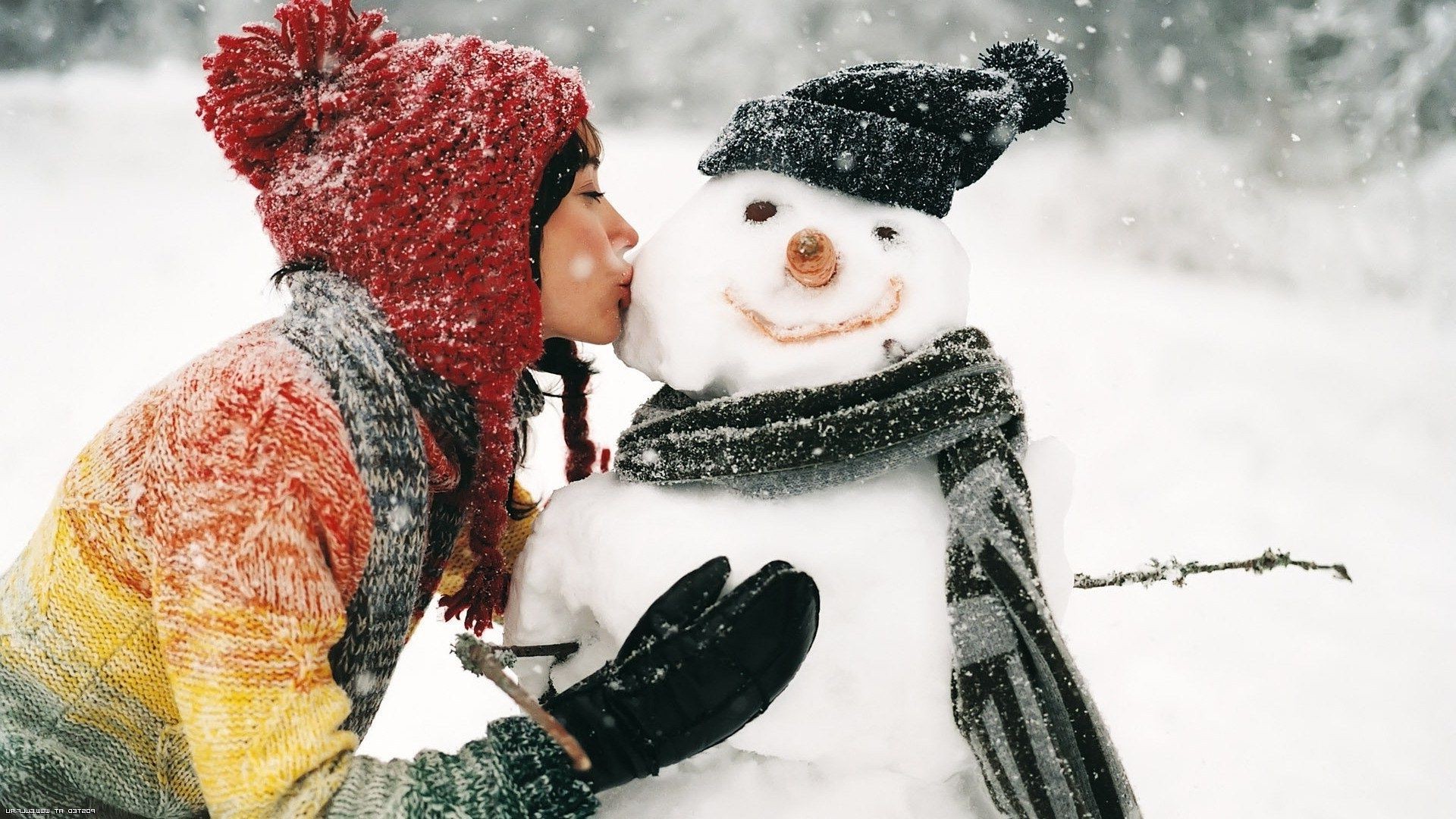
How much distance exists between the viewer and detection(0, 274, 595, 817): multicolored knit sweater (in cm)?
66

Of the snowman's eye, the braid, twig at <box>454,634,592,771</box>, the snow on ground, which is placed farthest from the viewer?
the snow on ground

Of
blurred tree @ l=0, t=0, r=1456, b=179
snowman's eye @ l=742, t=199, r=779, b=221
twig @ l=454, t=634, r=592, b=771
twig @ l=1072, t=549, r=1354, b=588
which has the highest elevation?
blurred tree @ l=0, t=0, r=1456, b=179

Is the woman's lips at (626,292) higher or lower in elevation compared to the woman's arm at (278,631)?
higher

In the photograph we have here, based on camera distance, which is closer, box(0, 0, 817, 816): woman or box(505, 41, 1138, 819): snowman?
box(0, 0, 817, 816): woman

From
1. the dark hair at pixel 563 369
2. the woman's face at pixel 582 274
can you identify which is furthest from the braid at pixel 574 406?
the woman's face at pixel 582 274

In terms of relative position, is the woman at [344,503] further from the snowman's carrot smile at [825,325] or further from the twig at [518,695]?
the snowman's carrot smile at [825,325]

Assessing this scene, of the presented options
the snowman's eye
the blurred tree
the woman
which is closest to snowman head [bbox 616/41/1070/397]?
the snowman's eye

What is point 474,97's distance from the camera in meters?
0.82

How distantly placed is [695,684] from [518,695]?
0.13m

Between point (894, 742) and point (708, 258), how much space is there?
445 millimetres

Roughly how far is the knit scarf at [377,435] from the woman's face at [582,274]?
134 millimetres

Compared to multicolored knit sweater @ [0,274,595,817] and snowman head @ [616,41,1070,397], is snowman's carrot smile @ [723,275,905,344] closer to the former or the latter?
snowman head @ [616,41,1070,397]

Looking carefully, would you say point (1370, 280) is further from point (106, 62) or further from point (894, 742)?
point (106, 62)

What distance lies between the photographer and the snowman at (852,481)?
0.77m
